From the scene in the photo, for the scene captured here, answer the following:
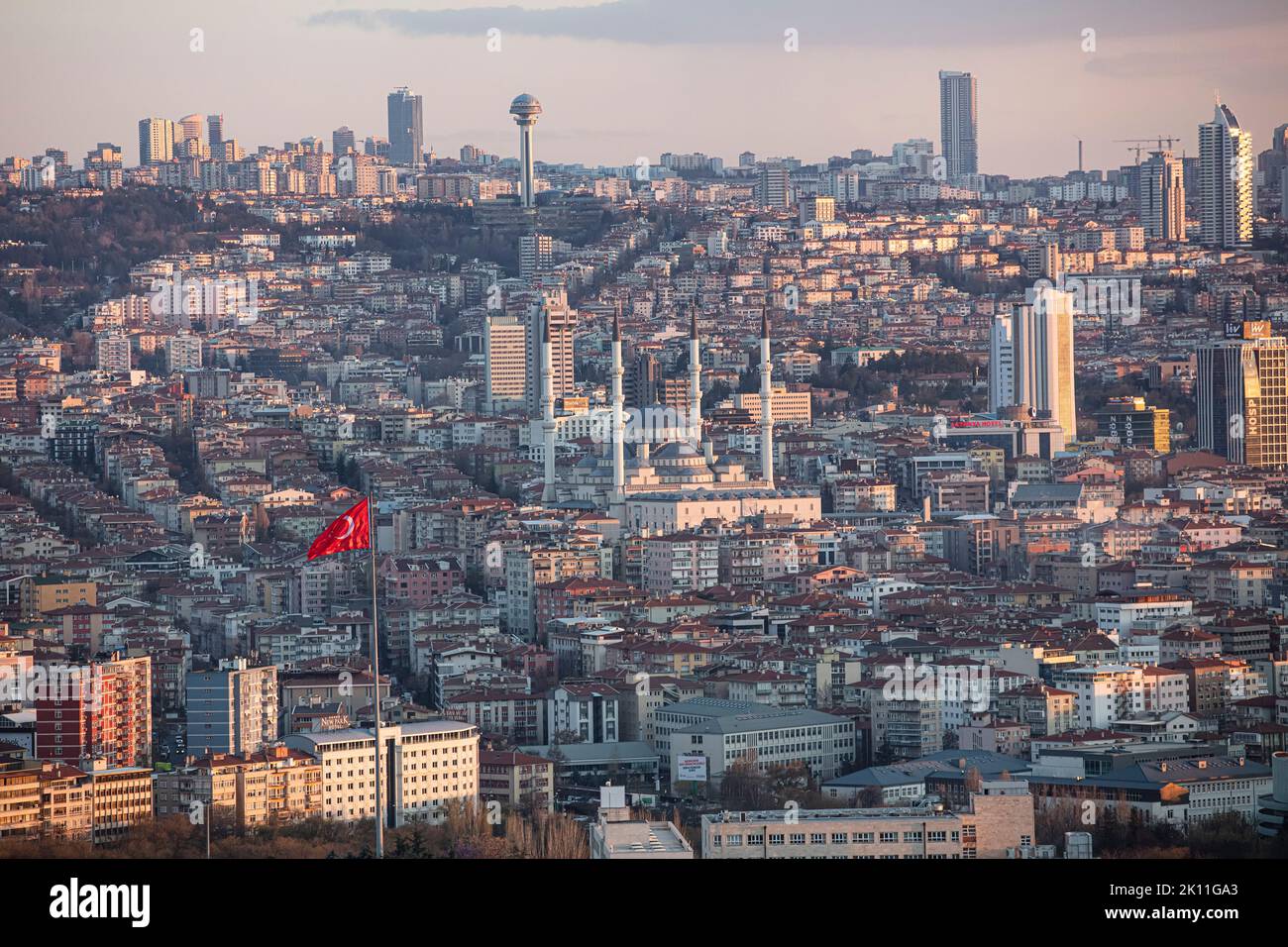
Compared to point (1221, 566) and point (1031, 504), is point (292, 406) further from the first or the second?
point (1221, 566)

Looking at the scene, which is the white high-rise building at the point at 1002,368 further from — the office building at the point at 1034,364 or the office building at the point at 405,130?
the office building at the point at 405,130

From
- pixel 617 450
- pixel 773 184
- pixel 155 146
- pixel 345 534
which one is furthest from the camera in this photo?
pixel 773 184

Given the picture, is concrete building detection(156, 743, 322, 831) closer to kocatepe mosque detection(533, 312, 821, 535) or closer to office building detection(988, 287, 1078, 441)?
kocatepe mosque detection(533, 312, 821, 535)

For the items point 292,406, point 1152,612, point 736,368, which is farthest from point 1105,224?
point 1152,612

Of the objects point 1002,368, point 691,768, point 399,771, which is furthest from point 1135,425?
point 399,771

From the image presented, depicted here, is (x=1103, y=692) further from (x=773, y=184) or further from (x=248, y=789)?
(x=773, y=184)

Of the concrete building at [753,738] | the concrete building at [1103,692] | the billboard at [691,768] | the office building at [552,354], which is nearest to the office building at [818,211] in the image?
the office building at [552,354]
